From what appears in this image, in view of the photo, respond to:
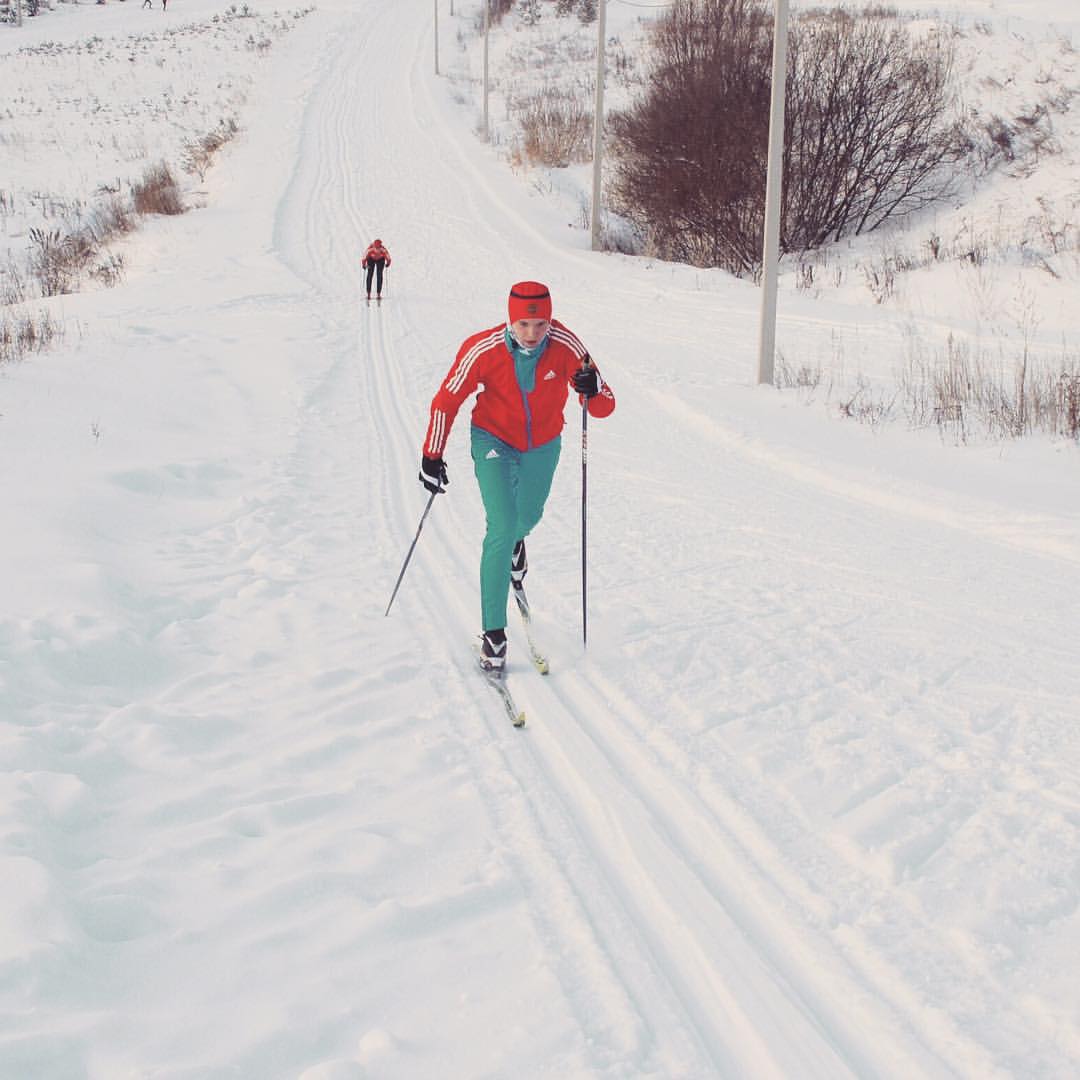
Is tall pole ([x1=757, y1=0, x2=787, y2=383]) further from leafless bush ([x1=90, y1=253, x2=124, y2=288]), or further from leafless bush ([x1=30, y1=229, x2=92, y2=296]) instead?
leafless bush ([x1=90, y1=253, x2=124, y2=288])

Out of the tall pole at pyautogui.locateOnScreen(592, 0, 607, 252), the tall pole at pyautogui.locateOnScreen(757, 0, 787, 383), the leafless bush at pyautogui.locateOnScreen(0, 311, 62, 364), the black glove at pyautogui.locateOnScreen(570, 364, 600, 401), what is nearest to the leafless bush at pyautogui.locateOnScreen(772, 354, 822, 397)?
the tall pole at pyautogui.locateOnScreen(757, 0, 787, 383)

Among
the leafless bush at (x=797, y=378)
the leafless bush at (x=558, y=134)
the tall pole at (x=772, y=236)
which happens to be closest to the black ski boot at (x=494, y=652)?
the leafless bush at (x=797, y=378)

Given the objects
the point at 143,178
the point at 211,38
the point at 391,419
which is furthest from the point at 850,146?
→ the point at 211,38

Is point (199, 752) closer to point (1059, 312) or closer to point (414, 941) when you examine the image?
point (414, 941)

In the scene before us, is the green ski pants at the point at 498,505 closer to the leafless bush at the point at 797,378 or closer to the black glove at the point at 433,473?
the black glove at the point at 433,473

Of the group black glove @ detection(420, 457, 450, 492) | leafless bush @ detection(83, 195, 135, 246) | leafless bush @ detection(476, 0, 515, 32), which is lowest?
black glove @ detection(420, 457, 450, 492)

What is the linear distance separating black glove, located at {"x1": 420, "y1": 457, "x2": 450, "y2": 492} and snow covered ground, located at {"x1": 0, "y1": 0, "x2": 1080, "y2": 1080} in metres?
0.87

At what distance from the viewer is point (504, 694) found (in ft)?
15.2

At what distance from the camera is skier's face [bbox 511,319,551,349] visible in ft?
15.3

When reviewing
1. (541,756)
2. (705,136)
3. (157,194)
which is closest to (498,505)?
(541,756)

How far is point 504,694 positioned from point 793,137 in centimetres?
1858

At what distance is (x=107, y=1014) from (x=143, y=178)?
28123mm

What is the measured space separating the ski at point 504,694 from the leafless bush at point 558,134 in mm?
27061

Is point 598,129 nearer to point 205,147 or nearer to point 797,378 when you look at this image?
point 797,378
